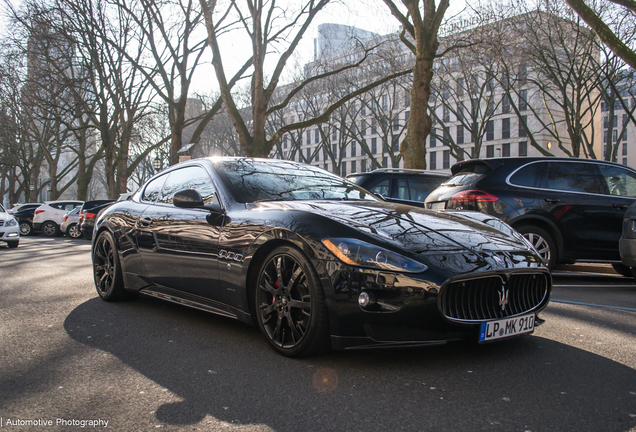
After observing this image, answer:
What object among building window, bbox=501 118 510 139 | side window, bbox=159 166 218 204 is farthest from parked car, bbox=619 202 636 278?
building window, bbox=501 118 510 139

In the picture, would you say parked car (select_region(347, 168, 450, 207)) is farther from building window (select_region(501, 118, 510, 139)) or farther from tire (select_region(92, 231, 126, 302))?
building window (select_region(501, 118, 510, 139))

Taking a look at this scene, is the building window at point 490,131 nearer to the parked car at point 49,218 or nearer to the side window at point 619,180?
the parked car at point 49,218

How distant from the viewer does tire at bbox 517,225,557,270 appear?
7.36 meters

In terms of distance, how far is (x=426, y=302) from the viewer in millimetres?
3100

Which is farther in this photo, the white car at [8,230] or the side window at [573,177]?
the white car at [8,230]

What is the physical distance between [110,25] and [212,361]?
2356cm

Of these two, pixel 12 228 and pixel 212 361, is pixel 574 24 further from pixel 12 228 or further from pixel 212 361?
pixel 212 361

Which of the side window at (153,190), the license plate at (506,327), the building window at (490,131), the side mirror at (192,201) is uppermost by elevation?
the building window at (490,131)

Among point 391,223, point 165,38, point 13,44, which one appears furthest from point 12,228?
point 391,223

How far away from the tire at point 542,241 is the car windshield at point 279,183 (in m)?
3.40

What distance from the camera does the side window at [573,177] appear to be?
303 inches

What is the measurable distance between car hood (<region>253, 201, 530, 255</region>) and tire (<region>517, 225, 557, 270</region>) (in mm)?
3477

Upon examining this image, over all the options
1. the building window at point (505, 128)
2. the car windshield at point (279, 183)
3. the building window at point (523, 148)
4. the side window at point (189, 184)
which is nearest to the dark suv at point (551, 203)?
the car windshield at point (279, 183)

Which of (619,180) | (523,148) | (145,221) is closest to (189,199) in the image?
(145,221)
